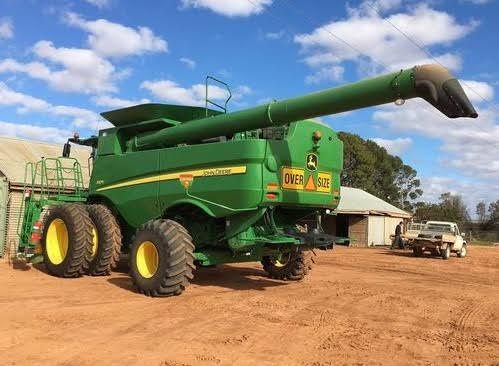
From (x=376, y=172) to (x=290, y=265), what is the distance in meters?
57.1

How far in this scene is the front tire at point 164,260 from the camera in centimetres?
930

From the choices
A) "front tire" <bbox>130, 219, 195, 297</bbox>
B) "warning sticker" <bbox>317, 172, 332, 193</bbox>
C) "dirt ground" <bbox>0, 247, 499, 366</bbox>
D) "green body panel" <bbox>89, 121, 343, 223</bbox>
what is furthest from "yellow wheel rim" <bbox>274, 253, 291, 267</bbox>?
"front tire" <bbox>130, 219, 195, 297</bbox>

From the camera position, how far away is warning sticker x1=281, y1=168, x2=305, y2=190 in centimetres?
970

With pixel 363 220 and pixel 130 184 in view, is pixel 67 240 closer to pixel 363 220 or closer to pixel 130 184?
pixel 130 184

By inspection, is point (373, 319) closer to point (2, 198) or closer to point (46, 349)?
point (46, 349)

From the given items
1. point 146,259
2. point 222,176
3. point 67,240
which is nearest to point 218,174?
point 222,176

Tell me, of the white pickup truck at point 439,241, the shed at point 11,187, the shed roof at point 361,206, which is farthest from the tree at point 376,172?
the shed at point 11,187

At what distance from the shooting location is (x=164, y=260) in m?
9.35

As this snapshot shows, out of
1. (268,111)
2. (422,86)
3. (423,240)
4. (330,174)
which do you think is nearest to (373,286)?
(330,174)

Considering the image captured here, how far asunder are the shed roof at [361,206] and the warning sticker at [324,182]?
2326 centimetres

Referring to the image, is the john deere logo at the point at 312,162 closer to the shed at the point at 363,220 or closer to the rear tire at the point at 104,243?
the rear tire at the point at 104,243

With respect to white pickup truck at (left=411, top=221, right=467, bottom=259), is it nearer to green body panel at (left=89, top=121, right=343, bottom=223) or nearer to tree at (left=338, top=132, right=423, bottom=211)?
green body panel at (left=89, top=121, right=343, bottom=223)

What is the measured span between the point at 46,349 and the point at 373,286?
26.0 ft

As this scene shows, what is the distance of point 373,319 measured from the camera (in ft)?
26.5
